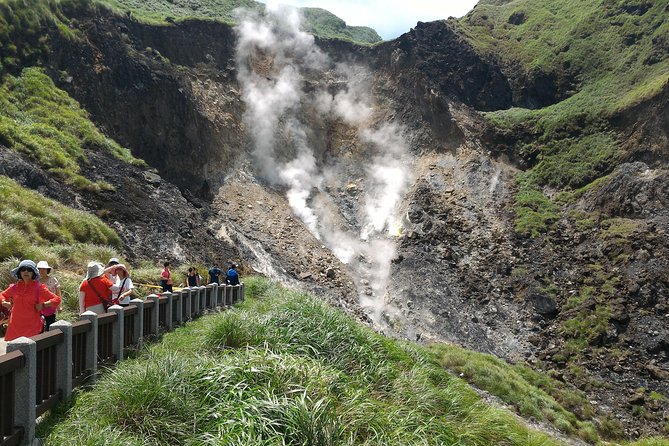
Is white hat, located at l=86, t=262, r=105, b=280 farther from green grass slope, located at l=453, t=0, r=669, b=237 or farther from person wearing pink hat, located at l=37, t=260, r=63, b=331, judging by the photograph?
green grass slope, located at l=453, t=0, r=669, b=237

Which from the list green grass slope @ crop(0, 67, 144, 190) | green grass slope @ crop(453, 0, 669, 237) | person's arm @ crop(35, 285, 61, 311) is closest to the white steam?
green grass slope @ crop(453, 0, 669, 237)

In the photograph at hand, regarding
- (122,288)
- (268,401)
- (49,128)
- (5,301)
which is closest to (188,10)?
(49,128)

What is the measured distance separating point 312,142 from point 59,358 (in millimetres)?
40419

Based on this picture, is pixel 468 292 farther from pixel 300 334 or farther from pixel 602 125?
pixel 300 334

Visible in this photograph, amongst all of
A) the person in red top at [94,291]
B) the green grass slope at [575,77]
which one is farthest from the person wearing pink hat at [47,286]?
the green grass slope at [575,77]

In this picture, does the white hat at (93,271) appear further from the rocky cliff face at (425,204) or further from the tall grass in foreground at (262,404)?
the rocky cliff face at (425,204)

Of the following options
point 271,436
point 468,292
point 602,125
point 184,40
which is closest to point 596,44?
point 602,125

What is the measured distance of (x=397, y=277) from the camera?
110ft

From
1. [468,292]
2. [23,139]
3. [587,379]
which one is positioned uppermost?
[23,139]

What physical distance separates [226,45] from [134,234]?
2681 cm

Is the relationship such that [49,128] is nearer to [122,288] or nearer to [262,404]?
[122,288]

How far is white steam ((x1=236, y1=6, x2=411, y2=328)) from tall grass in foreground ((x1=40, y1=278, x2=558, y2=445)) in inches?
986

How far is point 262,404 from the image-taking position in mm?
5719

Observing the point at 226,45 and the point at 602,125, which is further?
the point at 226,45
